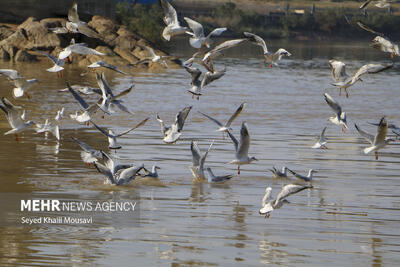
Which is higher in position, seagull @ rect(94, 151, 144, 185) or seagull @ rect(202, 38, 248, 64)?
seagull @ rect(202, 38, 248, 64)

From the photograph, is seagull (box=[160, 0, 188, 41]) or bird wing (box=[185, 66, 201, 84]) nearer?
seagull (box=[160, 0, 188, 41])

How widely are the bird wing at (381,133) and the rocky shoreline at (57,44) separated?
21.7 metres

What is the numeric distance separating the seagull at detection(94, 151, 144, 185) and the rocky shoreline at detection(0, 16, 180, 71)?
20.9 m

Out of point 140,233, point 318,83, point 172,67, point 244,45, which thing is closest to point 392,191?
point 140,233

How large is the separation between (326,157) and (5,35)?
Result: 76.0 feet

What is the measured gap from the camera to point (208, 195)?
13.0 metres

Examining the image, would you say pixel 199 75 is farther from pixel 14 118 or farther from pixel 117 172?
pixel 14 118

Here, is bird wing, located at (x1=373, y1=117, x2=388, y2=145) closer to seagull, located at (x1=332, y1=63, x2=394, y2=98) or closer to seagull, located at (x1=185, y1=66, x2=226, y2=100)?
seagull, located at (x1=332, y1=63, x2=394, y2=98)

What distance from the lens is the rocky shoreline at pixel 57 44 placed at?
114ft

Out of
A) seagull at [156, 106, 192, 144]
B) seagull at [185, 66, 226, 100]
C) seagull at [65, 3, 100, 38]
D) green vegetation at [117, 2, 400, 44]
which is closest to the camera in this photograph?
seagull at [156, 106, 192, 144]

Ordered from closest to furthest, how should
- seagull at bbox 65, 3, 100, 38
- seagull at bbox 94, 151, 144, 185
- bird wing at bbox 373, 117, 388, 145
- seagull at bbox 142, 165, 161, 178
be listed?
bird wing at bbox 373, 117, 388, 145
seagull at bbox 94, 151, 144, 185
seagull at bbox 142, 165, 161, 178
seagull at bbox 65, 3, 100, 38

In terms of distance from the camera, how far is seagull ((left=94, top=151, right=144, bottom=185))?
506 inches

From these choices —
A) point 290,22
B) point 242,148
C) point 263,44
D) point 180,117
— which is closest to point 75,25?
point 180,117

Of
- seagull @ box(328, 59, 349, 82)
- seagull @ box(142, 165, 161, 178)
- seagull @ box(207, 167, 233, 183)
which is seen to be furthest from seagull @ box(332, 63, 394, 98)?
seagull @ box(142, 165, 161, 178)
